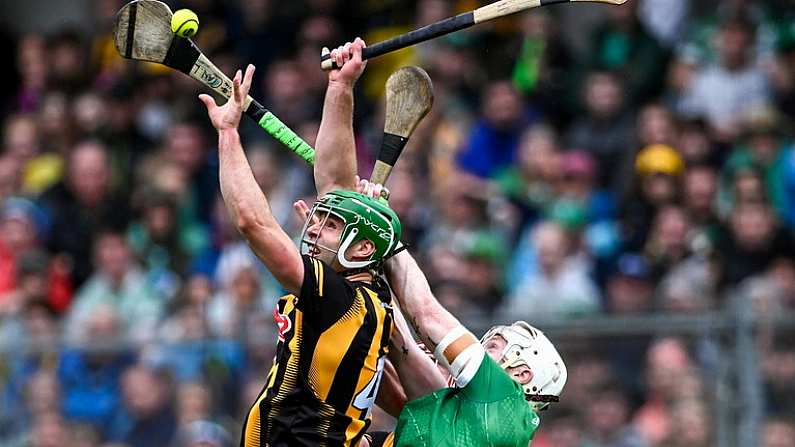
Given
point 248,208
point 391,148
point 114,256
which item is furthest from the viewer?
point 114,256

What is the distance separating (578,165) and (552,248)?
712 mm

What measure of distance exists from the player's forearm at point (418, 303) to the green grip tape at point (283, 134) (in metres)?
0.50

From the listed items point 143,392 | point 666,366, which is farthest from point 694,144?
point 143,392

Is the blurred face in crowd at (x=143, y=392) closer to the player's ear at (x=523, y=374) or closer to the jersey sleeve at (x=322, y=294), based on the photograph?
the player's ear at (x=523, y=374)

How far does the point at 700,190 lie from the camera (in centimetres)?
941

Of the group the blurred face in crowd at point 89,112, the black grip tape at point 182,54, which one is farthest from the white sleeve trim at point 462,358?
the blurred face in crowd at point 89,112

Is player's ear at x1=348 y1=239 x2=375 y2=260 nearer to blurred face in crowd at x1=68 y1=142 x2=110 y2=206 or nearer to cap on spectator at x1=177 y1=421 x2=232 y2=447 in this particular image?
cap on spectator at x1=177 y1=421 x2=232 y2=447

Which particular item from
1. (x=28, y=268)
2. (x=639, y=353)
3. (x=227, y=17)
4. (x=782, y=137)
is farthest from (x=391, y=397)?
(x=227, y=17)

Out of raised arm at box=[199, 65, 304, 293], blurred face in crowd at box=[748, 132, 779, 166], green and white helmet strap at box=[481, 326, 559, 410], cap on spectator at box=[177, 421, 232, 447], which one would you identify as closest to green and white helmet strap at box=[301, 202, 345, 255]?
raised arm at box=[199, 65, 304, 293]

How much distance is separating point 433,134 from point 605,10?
5.46 ft

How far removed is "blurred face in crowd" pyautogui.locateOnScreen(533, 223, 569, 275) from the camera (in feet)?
31.1

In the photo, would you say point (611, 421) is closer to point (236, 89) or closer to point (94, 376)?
point (94, 376)

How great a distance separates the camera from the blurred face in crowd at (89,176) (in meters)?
11.6

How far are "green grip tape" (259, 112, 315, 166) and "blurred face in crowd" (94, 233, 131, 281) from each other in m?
4.94
